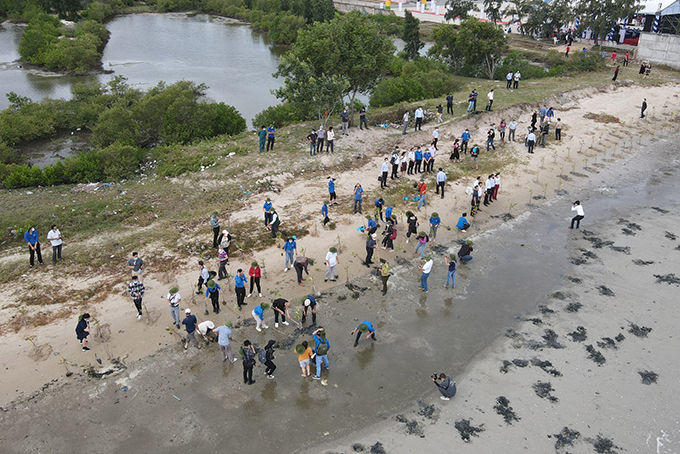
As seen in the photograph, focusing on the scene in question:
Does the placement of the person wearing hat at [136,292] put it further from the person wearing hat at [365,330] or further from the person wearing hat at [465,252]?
the person wearing hat at [465,252]

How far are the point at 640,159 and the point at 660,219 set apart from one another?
7339 mm

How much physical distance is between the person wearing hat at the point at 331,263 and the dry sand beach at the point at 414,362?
1.04 feet

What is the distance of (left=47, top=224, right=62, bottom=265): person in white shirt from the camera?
15305mm

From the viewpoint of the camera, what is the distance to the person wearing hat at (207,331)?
12547mm

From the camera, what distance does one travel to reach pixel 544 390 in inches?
457

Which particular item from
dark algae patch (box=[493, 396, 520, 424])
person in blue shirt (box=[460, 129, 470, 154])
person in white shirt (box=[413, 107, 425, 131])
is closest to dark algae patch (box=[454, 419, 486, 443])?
dark algae patch (box=[493, 396, 520, 424])

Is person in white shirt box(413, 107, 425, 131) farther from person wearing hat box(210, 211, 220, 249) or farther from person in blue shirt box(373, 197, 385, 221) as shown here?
person wearing hat box(210, 211, 220, 249)

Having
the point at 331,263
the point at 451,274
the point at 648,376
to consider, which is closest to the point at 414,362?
the point at 451,274

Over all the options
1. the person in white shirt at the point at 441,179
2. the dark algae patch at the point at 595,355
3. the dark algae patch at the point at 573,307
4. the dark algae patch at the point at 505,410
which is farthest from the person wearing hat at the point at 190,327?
the person in white shirt at the point at 441,179

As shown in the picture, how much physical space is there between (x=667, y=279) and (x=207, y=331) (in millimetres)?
15005

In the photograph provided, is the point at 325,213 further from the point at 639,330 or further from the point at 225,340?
the point at 639,330

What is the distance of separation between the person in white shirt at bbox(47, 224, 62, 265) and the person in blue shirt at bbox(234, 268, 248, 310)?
21.7 ft

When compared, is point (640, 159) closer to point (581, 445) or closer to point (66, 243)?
point (581, 445)

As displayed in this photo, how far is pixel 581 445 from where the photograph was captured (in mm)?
10312
